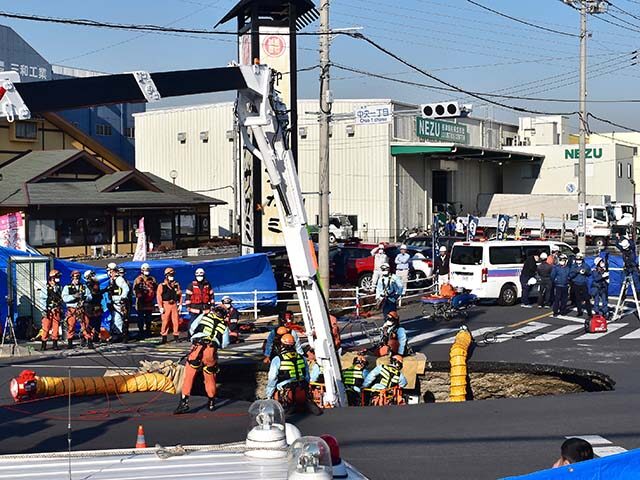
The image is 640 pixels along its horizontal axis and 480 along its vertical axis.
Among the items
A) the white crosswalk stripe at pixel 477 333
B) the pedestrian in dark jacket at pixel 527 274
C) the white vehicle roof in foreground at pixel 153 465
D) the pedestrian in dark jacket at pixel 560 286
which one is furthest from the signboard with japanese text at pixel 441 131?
the white vehicle roof in foreground at pixel 153 465

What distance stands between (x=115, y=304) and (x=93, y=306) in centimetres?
77

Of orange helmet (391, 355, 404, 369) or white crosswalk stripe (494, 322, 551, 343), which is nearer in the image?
orange helmet (391, 355, 404, 369)

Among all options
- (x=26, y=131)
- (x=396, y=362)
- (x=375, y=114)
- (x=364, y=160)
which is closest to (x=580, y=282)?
(x=375, y=114)

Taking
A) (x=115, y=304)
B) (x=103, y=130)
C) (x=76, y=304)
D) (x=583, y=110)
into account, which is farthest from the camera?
(x=103, y=130)

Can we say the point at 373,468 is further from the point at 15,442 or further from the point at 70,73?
the point at 70,73

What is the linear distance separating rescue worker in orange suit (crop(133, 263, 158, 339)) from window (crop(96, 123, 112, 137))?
49.7 m

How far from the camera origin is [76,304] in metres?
19.8

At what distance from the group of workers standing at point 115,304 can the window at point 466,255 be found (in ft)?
25.6

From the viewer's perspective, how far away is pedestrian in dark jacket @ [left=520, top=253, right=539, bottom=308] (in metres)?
26.2

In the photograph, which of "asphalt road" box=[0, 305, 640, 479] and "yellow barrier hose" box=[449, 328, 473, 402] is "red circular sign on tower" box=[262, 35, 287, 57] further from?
"yellow barrier hose" box=[449, 328, 473, 402]

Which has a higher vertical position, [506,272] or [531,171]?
[531,171]

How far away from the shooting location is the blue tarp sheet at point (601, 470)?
627 centimetres

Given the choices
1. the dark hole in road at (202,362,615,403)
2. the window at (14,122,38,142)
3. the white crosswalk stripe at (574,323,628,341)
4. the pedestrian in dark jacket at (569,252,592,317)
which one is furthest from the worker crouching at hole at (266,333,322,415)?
the window at (14,122,38,142)

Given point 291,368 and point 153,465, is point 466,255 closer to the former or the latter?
point 291,368
